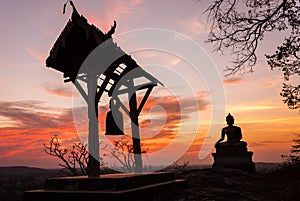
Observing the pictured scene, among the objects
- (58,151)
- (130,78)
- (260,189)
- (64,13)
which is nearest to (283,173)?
(260,189)

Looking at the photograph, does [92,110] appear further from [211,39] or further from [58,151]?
[58,151]

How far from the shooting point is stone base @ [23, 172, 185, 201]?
7.68m

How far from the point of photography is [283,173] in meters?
13.6

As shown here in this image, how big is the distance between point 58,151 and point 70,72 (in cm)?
1444

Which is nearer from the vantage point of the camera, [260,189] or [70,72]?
[70,72]

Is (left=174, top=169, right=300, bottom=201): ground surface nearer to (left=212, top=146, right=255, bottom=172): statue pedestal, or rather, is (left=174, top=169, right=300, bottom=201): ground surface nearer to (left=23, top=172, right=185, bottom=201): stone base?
(left=23, top=172, right=185, bottom=201): stone base

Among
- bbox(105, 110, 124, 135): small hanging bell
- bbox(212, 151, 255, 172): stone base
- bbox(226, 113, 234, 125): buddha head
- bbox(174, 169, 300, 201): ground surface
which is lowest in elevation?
bbox(174, 169, 300, 201): ground surface

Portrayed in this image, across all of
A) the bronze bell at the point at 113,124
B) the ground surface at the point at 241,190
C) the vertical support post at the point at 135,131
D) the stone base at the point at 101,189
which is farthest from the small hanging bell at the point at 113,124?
the ground surface at the point at 241,190

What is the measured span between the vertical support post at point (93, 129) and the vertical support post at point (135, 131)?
2255mm

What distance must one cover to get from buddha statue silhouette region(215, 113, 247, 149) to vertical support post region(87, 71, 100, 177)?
1387 cm

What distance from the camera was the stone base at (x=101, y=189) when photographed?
302 inches

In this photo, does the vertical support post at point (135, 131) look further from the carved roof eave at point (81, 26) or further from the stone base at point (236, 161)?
the stone base at point (236, 161)

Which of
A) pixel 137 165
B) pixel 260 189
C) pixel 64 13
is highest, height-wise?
pixel 64 13

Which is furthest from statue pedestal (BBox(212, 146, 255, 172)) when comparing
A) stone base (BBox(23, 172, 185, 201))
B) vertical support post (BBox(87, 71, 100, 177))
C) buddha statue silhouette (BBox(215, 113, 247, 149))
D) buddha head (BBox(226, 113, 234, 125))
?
vertical support post (BBox(87, 71, 100, 177))
